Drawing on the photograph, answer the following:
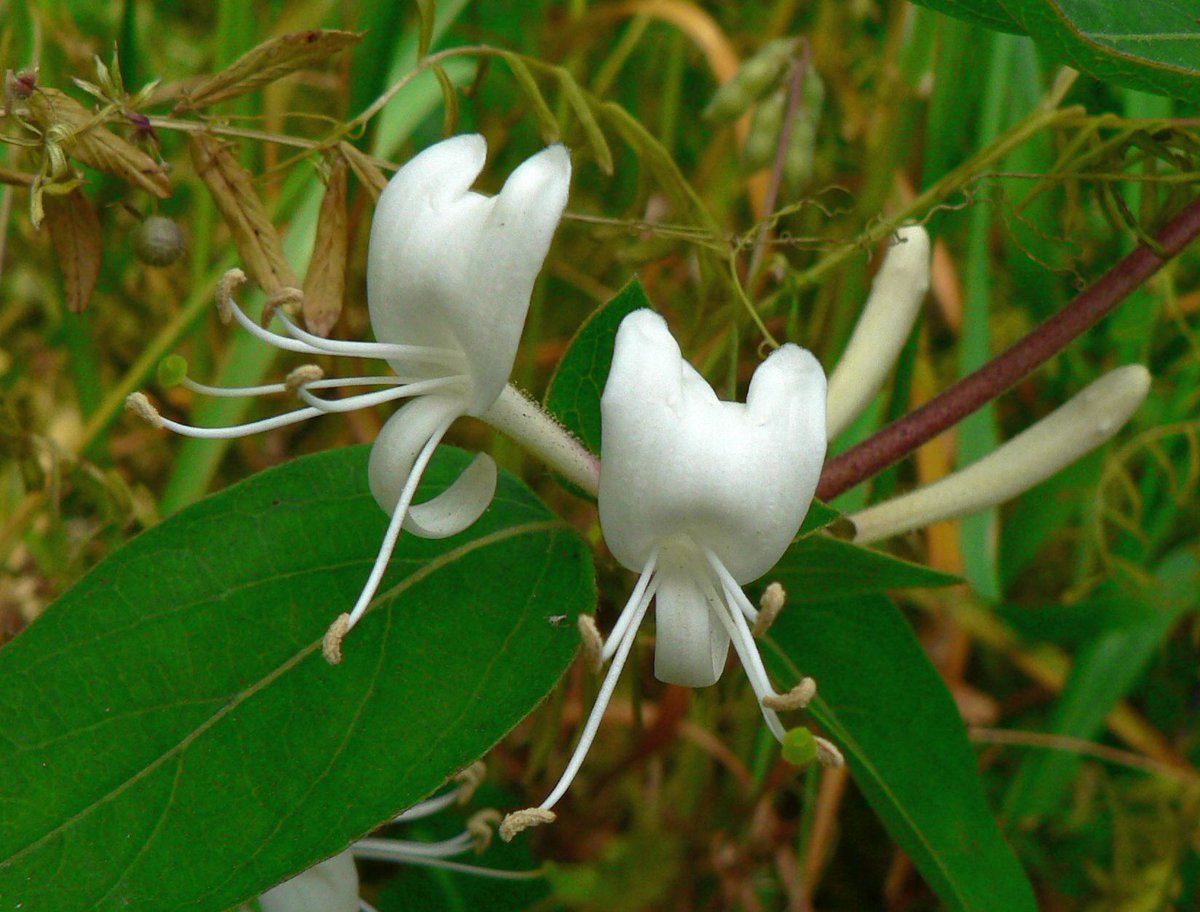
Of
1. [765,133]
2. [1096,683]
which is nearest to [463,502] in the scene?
[765,133]

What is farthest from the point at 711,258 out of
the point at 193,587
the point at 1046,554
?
the point at 1046,554

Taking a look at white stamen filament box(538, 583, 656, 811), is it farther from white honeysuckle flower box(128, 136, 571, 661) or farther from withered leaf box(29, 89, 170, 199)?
withered leaf box(29, 89, 170, 199)

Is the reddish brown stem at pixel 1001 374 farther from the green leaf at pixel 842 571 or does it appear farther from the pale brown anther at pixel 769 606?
the pale brown anther at pixel 769 606

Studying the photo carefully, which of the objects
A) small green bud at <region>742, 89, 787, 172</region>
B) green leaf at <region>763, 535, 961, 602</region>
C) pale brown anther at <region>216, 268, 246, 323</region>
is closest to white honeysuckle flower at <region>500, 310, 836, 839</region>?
green leaf at <region>763, 535, 961, 602</region>

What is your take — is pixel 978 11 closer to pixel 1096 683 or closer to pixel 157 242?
pixel 157 242

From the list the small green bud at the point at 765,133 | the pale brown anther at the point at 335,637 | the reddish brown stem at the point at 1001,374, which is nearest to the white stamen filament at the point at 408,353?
the pale brown anther at the point at 335,637
